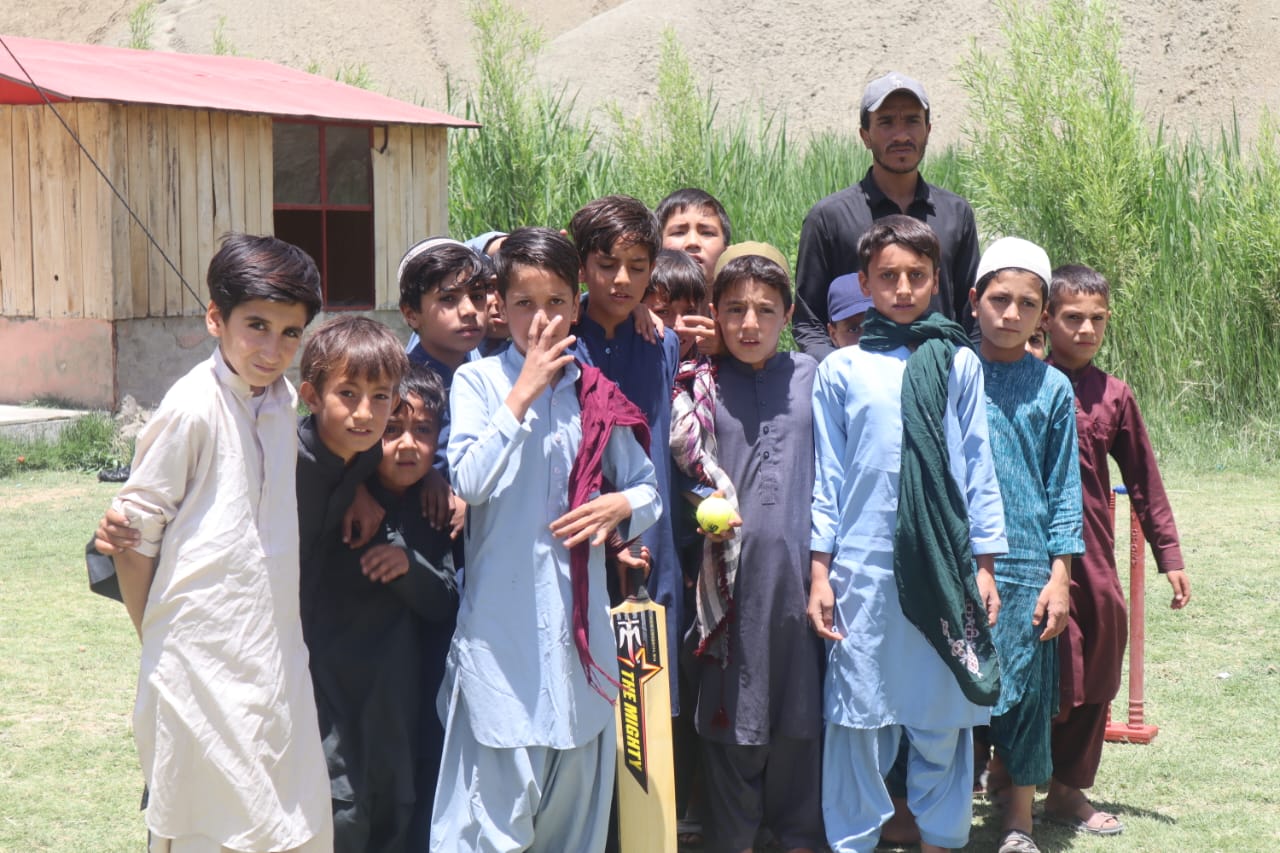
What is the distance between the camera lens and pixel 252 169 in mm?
10102

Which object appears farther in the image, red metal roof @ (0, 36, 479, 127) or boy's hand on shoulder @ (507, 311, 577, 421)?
red metal roof @ (0, 36, 479, 127)

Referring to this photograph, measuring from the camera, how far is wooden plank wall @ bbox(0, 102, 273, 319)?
923 centimetres

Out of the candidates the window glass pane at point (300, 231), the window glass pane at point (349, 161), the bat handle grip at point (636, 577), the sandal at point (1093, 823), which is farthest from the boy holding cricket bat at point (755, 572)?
the window glass pane at point (349, 161)

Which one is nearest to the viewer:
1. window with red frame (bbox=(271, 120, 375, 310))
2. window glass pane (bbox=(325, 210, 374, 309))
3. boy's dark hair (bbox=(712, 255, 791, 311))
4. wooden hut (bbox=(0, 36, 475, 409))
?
boy's dark hair (bbox=(712, 255, 791, 311))

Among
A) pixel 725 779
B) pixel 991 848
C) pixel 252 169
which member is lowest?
pixel 991 848

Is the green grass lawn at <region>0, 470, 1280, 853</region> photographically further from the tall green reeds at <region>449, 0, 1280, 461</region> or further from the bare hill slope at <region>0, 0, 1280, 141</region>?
the bare hill slope at <region>0, 0, 1280, 141</region>

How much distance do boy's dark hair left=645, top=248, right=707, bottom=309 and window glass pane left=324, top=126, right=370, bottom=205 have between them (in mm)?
10513

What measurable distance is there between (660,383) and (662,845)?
1.03 m

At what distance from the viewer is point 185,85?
1005 centimetres

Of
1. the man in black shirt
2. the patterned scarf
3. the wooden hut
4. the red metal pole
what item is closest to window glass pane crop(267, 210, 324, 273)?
the wooden hut

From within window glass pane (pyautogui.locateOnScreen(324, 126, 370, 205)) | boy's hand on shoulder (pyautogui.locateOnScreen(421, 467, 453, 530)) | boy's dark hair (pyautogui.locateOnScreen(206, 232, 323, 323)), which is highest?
window glass pane (pyautogui.locateOnScreen(324, 126, 370, 205))

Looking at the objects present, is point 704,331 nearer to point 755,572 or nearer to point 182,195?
point 755,572

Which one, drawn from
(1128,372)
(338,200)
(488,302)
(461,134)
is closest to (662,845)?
(488,302)

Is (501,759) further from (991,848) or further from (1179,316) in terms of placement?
(1179,316)
